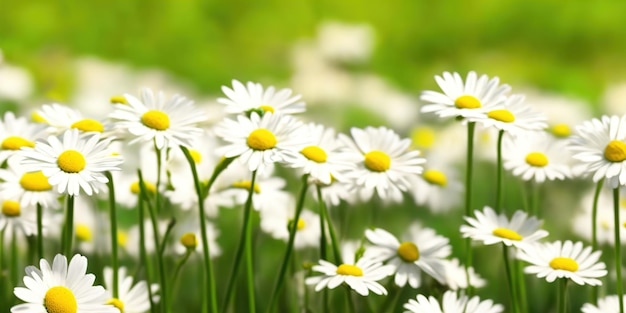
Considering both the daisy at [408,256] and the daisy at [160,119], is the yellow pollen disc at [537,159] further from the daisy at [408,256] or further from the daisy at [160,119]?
the daisy at [160,119]

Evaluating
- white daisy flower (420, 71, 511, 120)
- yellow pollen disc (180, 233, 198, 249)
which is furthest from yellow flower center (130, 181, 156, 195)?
white daisy flower (420, 71, 511, 120)

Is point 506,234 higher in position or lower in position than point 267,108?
lower

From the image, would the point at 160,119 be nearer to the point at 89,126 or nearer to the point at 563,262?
the point at 89,126

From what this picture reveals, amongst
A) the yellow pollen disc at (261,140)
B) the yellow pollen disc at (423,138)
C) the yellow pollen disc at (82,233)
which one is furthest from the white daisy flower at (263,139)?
the yellow pollen disc at (423,138)

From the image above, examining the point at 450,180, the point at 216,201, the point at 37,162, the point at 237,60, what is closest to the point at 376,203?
the point at 450,180

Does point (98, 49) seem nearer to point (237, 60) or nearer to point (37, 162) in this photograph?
point (237, 60)

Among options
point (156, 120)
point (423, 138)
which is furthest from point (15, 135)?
point (423, 138)
